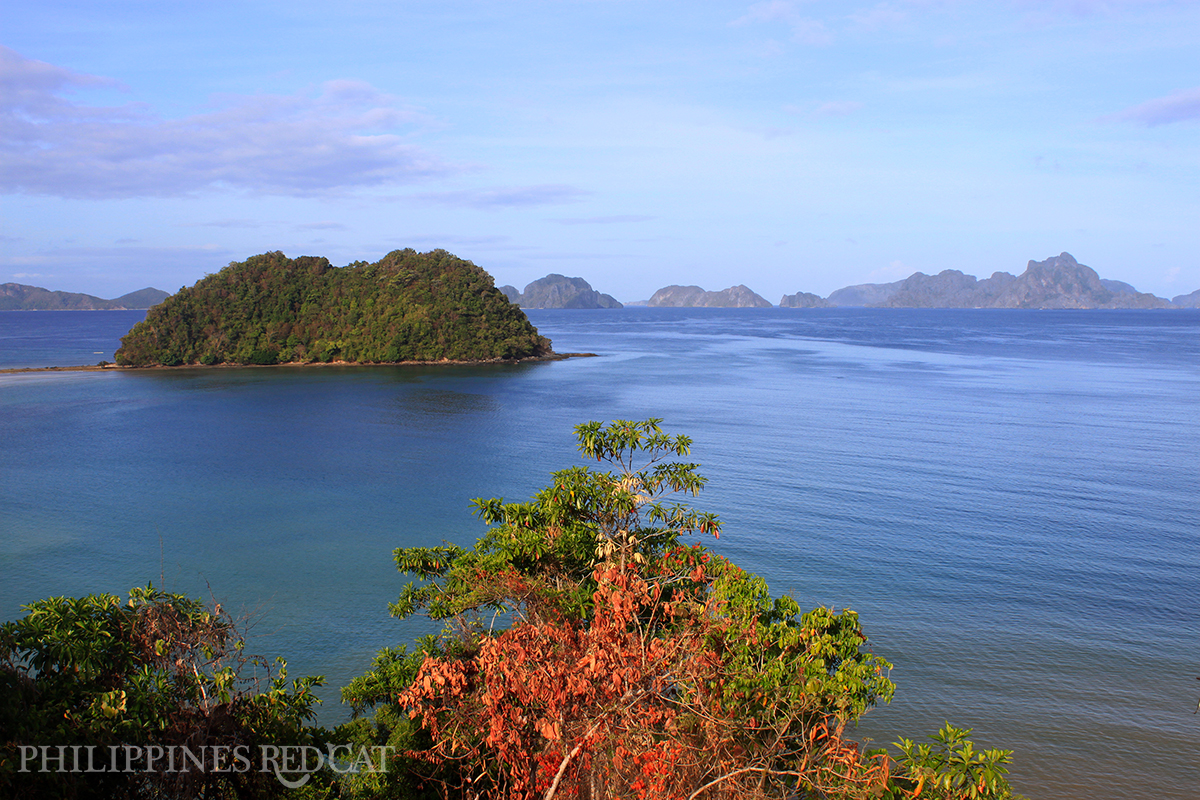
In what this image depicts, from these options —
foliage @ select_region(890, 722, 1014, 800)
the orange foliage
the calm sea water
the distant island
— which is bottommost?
the calm sea water

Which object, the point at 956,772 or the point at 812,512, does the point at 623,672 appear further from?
the point at 812,512

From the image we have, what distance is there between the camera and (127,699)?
27.7ft

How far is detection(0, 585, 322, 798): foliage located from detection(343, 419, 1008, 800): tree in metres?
2.13

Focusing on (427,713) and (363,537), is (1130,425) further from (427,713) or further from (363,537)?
(427,713)

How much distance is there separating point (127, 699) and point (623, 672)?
5946mm

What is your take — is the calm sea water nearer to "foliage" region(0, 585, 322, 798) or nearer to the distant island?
"foliage" region(0, 585, 322, 798)

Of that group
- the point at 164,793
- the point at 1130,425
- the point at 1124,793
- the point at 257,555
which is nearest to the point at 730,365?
the point at 1130,425

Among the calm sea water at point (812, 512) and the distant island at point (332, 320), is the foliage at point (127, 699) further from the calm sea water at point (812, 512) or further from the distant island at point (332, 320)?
the distant island at point (332, 320)

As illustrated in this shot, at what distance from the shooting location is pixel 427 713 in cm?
738

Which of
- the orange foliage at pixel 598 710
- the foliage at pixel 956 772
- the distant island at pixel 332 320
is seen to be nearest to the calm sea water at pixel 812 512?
the foliage at pixel 956 772

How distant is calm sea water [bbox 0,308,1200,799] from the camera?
18.5m

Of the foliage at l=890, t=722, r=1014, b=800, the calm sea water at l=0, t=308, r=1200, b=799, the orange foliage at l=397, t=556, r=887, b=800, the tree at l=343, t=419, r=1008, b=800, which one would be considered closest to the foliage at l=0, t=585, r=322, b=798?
the tree at l=343, t=419, r=1008, b=800

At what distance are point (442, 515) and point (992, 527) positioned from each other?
A: 22.0 metres

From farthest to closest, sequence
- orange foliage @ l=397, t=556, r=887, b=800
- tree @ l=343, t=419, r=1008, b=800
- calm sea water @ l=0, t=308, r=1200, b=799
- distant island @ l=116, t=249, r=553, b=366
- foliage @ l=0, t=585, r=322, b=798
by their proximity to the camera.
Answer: distant island @ l=116, t=249, r=553, b=366 < calm sea water @ l=0, t=308, r=1200, b=799 < foliage @ l=0, t=585, r=322, b=798 < tree @ l=343, t=419, r=1008, b=800 < orange foliage @ l=397, t=556, r=887, b=800
